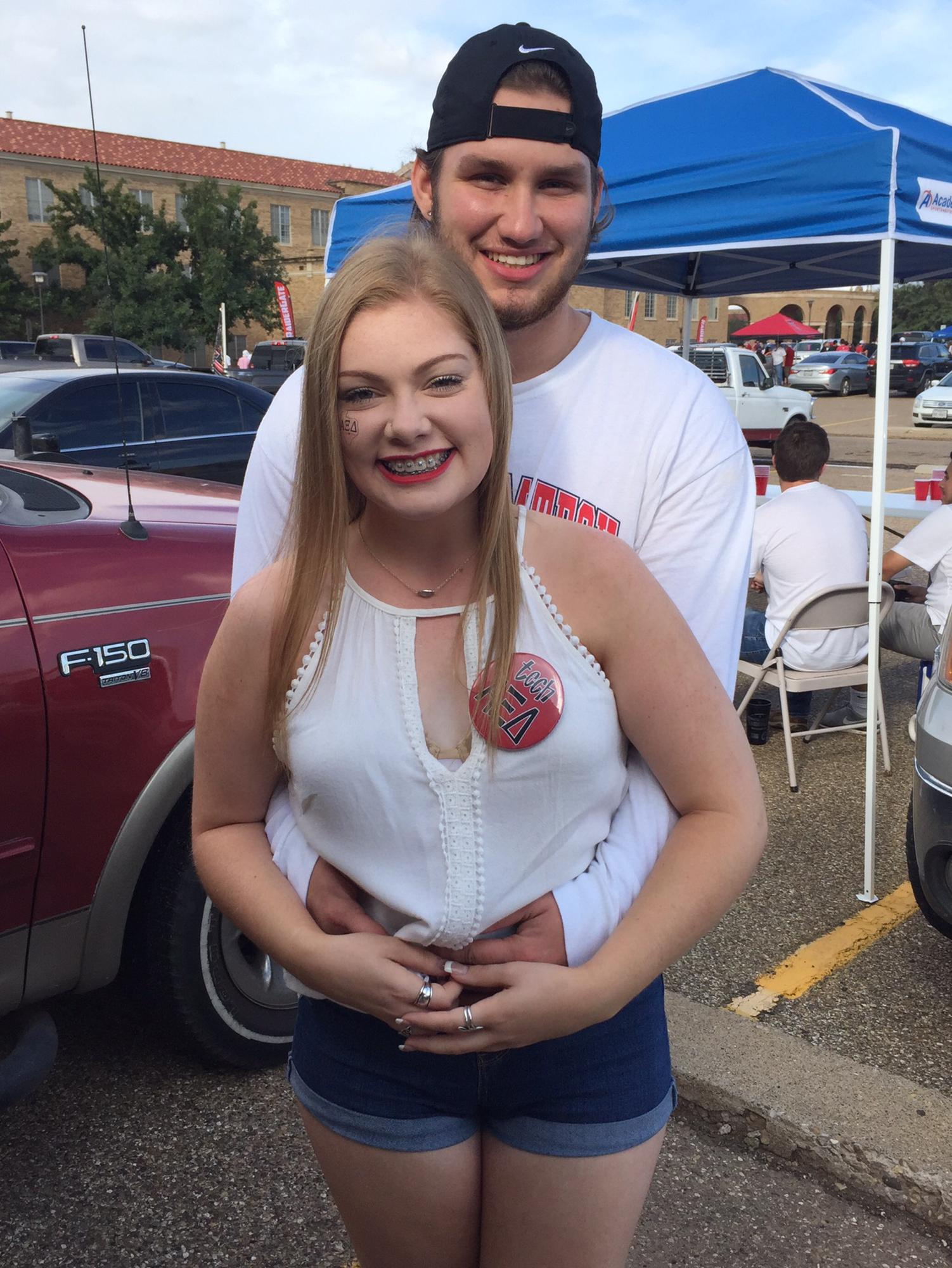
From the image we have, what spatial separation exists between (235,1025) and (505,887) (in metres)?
1.80

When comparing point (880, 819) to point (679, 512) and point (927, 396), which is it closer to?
point (679, 512)

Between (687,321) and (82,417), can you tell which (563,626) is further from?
(687,321)

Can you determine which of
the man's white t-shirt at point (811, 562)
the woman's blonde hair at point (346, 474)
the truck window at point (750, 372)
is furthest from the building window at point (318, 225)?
the woman's blonde hair at point (346, 474)

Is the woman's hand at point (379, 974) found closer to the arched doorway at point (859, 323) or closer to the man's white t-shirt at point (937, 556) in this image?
the man's white t-shirt at point (937, 556)

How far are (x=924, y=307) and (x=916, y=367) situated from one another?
32603 millimetres

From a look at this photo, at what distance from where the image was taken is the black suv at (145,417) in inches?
275

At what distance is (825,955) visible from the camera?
3.47 metres

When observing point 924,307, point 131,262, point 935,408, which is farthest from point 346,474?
point 924,307

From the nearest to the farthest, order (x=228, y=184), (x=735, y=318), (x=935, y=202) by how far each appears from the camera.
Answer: (x=935, y=202)
(x=228, y=184)
(x=735, y=318)

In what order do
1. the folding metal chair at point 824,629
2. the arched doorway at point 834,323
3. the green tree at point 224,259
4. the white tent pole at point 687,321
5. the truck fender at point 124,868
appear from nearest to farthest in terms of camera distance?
the truck fender at point 124,868 < the folding metal chair at point 824,629 < the white tent pole at point 687,321 < the green tree at point 224,259 < the arched doorway at point 834,323

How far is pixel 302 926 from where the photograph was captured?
4.23 feet

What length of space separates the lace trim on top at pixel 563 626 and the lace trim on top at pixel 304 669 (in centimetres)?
25

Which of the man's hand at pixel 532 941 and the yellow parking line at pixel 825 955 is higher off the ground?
the man's hand at pixel 532 941

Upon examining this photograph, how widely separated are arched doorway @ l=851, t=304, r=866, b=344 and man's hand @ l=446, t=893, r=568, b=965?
7826 cm
